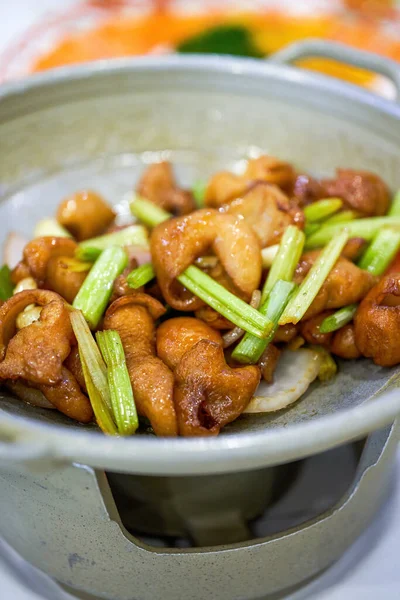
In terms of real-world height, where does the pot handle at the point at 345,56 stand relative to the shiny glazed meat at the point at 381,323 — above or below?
above

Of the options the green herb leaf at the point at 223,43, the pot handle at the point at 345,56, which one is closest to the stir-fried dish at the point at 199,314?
the pot handle at the point at 345,56

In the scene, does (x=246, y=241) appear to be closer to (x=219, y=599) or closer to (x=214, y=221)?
(x=214, y=221)

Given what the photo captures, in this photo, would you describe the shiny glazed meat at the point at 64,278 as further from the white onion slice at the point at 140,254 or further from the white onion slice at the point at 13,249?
the white onion slice at the point at 13,249

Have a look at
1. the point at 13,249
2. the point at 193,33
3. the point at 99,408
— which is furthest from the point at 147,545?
the point at 193,33

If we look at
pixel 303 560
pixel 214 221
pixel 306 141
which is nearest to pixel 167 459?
pixel 303 560

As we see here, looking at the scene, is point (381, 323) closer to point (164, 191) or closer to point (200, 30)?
point (164, 191)

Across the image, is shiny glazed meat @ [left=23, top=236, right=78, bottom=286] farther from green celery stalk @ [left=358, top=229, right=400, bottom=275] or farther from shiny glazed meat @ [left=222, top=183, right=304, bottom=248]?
green celery stalk @ [left=358, top=229, right=400, bottom=275]

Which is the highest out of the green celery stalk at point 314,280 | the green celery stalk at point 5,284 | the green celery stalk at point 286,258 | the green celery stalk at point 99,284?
the green celery stalk at point 5,284
